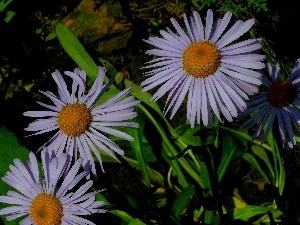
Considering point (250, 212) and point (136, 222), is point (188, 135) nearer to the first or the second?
point (250, 212)

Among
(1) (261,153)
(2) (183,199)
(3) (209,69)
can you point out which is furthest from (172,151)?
(3) (209,69)

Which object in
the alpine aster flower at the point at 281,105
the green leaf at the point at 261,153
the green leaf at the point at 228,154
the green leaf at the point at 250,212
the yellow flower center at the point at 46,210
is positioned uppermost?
the yellow flower center at the point at 46,210

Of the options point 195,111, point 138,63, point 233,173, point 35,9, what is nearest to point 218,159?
point 233,173

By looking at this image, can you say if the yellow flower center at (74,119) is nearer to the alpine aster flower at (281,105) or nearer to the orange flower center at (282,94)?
the alpine aster flower at (281,105)

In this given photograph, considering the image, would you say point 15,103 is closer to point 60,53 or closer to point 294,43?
point 60,53

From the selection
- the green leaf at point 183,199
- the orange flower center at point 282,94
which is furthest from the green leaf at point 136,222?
the orange flower center at point 282,94

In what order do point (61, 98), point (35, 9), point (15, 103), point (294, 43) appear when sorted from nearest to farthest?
point (61, 98) < point (294, 43) < point (15, 103) < point (35, 9)
